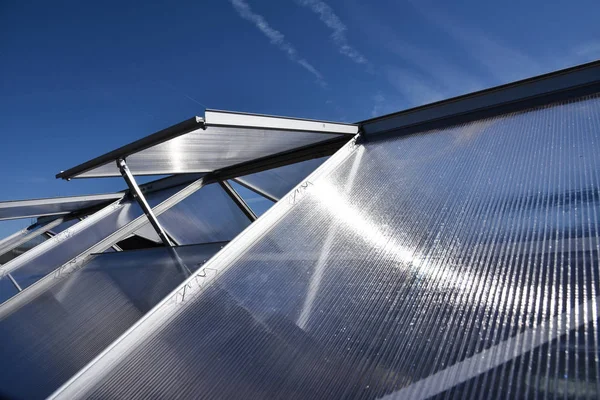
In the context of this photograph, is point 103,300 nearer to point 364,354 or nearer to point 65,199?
point 364,354

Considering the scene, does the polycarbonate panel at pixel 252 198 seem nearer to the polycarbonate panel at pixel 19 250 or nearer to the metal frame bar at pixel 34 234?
the polycarbonate panel at pixel 19 250

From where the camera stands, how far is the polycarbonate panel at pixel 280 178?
5.82m

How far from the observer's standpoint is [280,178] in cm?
651

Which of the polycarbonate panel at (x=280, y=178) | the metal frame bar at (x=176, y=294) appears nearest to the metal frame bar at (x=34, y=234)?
the polycarbonate panel at (x=280, y=178)

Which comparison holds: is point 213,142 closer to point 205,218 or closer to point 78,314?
point 78,314

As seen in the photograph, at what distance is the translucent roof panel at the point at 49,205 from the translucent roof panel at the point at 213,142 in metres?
3.06

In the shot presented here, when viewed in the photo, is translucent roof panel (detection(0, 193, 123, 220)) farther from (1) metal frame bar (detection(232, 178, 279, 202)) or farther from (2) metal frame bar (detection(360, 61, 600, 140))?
(2) metal frame bar (detection(360, 61, 600, 140))

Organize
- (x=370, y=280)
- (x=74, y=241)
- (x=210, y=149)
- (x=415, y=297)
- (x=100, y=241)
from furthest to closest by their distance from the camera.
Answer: (x=74, y=241) → (x=100, y=241) → (x=210, y=149) → (x=370, y=280) → (x=415, y=297)

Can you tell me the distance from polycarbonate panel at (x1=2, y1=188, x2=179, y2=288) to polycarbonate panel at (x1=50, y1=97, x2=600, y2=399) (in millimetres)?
3563

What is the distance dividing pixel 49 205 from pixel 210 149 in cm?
491

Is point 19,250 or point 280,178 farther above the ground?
point 280,178

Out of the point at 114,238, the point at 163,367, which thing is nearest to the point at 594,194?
the point at 163,367

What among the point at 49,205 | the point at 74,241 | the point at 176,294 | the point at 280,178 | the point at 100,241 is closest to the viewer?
the point at 176,294

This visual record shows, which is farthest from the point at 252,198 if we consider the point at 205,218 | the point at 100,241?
the point at 100,241
